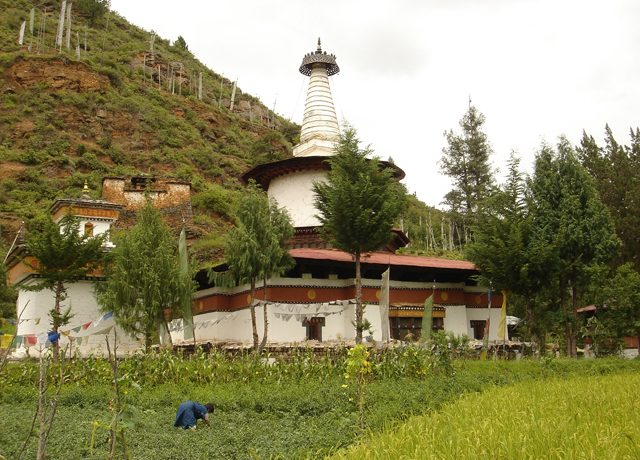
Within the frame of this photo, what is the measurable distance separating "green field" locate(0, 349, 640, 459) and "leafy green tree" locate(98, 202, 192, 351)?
12.5ft

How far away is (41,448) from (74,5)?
307 feet

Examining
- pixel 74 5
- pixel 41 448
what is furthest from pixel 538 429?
pixel 74 5

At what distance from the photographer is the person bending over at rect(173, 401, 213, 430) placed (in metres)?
9.82

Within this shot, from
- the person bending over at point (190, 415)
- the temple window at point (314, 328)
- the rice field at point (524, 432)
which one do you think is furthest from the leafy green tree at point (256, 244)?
the rice field at point (524, 432)

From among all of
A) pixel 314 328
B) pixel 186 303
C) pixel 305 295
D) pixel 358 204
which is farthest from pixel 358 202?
pixel 186 303

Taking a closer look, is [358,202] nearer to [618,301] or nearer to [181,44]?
[618,301]

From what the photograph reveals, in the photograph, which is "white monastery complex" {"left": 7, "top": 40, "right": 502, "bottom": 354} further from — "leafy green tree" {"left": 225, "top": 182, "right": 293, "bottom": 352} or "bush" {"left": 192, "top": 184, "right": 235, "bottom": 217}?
"bush" {"left": 192, "top": 184, "right": 235, "bottom": 217}

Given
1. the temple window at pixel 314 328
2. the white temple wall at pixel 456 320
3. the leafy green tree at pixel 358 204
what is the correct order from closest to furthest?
the leafy green tree at pixel 358 204 < the temple window at pixel 314 328 < the white temple wall at pixel 456 320

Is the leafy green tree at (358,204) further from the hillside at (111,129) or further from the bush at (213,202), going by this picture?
the bush at (213,202)

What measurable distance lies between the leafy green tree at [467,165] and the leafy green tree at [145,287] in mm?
34055

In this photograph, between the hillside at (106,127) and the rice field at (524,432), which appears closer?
the rice field at (524,432)

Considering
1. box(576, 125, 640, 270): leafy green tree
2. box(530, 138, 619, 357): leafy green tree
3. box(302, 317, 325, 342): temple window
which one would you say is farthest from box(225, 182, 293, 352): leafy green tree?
box(576, 125, 640, 270): leafy green tree

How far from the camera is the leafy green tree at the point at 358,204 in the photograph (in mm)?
18438

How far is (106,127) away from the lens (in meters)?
57.8
